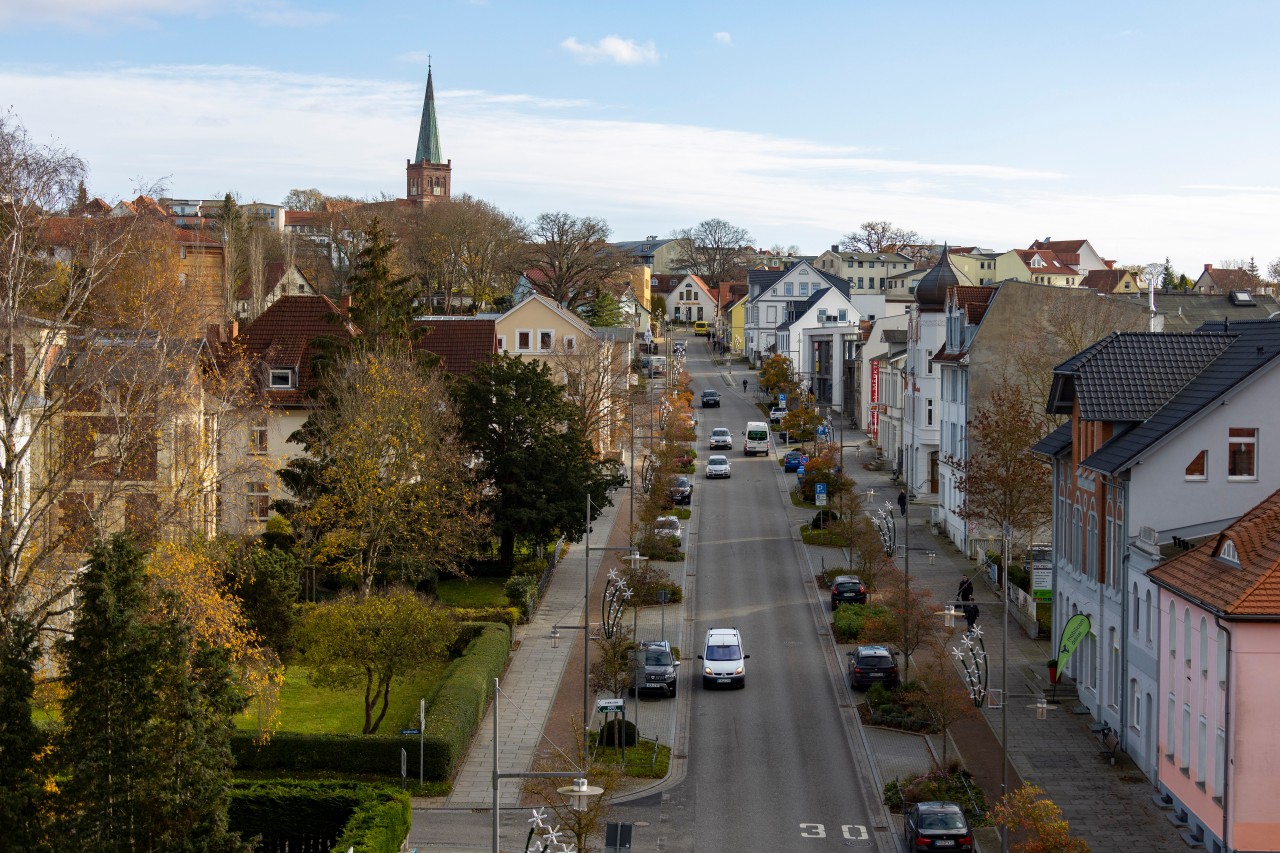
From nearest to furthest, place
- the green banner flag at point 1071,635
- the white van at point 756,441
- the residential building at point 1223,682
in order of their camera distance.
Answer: the residential building at point 1223,682
the green banner flag at point 1071,635
the white van at point 756,441

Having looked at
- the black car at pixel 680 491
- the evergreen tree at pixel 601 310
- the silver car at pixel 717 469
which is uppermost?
the evergreen tree at pixel 601 310

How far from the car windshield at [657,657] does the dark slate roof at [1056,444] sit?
1351cm

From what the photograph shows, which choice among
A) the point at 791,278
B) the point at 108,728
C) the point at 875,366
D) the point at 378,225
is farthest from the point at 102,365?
the point at 791,278

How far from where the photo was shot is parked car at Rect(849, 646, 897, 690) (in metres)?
45.6

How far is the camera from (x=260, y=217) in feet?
433

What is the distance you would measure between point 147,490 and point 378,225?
26.8 meters

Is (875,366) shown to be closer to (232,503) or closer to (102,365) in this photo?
(232,503)

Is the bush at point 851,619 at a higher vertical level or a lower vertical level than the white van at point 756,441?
lower

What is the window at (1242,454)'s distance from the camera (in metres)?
36.1

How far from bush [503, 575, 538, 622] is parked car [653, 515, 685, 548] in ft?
30.1

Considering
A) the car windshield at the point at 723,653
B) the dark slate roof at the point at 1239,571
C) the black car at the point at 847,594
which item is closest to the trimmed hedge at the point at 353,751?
the car windshield at the point at 723,653

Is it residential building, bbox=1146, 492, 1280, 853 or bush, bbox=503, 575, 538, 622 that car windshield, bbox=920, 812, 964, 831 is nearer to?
residential building, bbox=1146, 492, 1280, 853

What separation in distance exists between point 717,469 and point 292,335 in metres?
29.3

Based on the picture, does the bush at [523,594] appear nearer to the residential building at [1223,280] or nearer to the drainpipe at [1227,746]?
the drainpipe at [1227,746]
